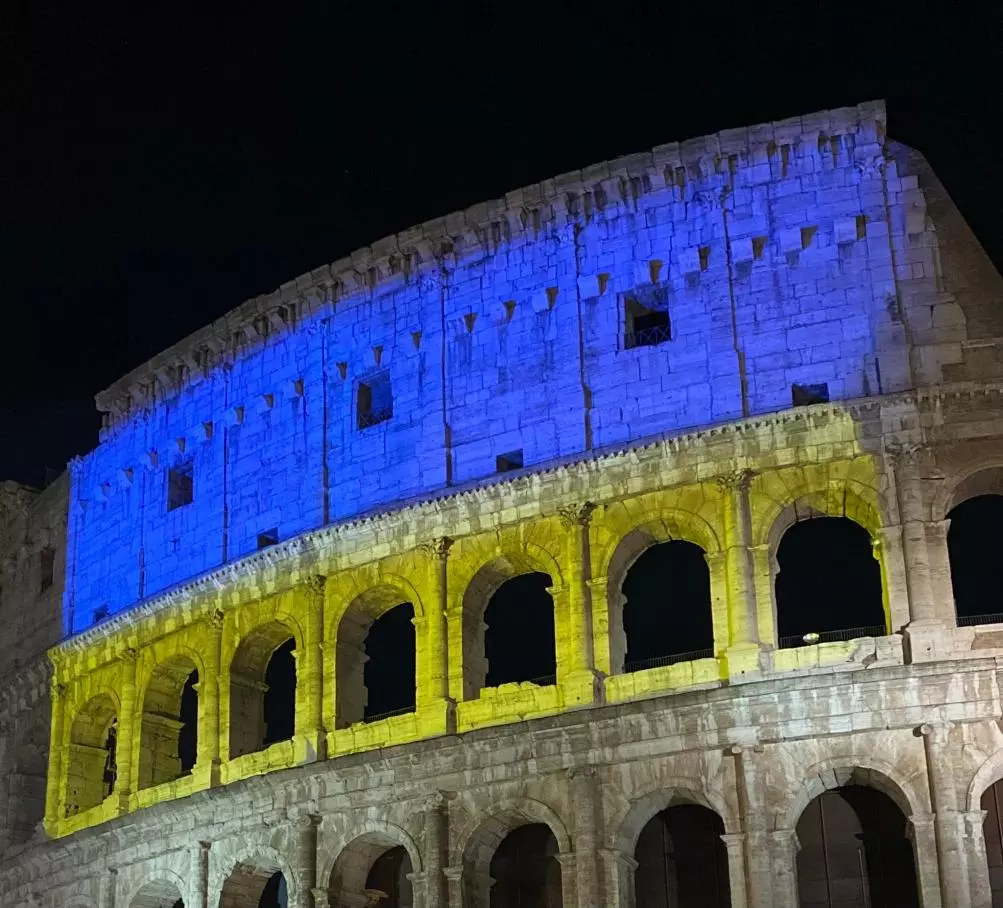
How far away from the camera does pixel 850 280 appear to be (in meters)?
27.6

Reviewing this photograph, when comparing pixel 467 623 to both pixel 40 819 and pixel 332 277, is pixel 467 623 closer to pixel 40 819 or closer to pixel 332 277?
pixel 332 277

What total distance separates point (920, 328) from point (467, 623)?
819cm

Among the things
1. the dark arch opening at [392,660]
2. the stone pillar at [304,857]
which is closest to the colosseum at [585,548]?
the stone pillar at [304,857]

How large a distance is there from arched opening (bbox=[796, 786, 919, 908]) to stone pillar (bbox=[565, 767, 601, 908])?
2875 mm

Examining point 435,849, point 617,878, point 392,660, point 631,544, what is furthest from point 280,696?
point 617,878

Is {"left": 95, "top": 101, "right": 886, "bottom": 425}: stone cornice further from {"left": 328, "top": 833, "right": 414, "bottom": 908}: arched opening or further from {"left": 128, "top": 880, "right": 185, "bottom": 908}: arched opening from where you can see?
{"left": 328, "top": 833, "right": 414, "bottom": 908}: arched opening

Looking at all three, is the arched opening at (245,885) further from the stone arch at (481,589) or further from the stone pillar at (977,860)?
the stone pillar at (977,860)

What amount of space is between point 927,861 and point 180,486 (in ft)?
52.3

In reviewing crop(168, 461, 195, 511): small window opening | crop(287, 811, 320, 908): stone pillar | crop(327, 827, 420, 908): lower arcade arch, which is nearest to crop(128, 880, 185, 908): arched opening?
crop(287, 811, 320, 908): stone pillar

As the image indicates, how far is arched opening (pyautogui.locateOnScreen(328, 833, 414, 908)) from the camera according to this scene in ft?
95.1

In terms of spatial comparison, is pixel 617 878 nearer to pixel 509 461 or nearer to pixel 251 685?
pixel 509 461

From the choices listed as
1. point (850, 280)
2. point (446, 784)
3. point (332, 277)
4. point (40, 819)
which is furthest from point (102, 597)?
point (850, 280)

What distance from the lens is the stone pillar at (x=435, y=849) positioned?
90.1ft

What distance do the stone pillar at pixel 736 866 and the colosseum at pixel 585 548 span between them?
0.28 feet
